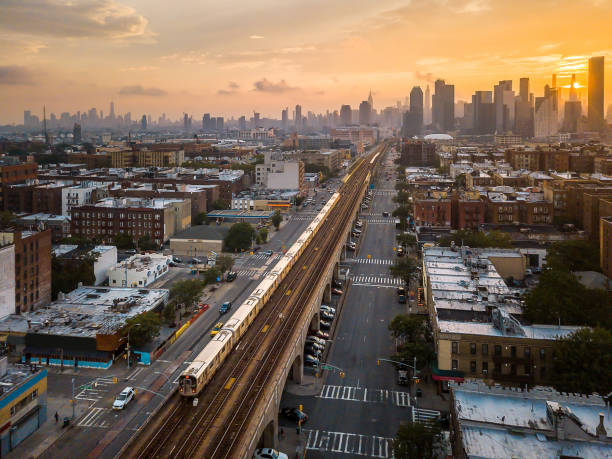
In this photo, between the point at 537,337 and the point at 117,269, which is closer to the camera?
the point at 537,337

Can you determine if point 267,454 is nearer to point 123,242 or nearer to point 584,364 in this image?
point 584,364

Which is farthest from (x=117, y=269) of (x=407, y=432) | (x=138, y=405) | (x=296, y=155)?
(x=296, y=155)

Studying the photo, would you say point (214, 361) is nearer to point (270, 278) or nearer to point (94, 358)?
point (94, 358)

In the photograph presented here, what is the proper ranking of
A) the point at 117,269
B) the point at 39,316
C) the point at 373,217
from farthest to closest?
the point at 373,217 → the point at 117,269 → the point at 39,316

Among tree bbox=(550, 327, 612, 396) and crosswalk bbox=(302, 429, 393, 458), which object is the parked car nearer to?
crosswalk bbox=(302, 429, 393, 458)

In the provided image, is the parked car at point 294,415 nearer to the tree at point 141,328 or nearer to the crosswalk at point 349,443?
the crosswalk at point 349,443

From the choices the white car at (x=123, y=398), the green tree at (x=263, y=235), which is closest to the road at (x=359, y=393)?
the white car at (x=123, y=398)

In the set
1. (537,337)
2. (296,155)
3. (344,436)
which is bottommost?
(344,436)
